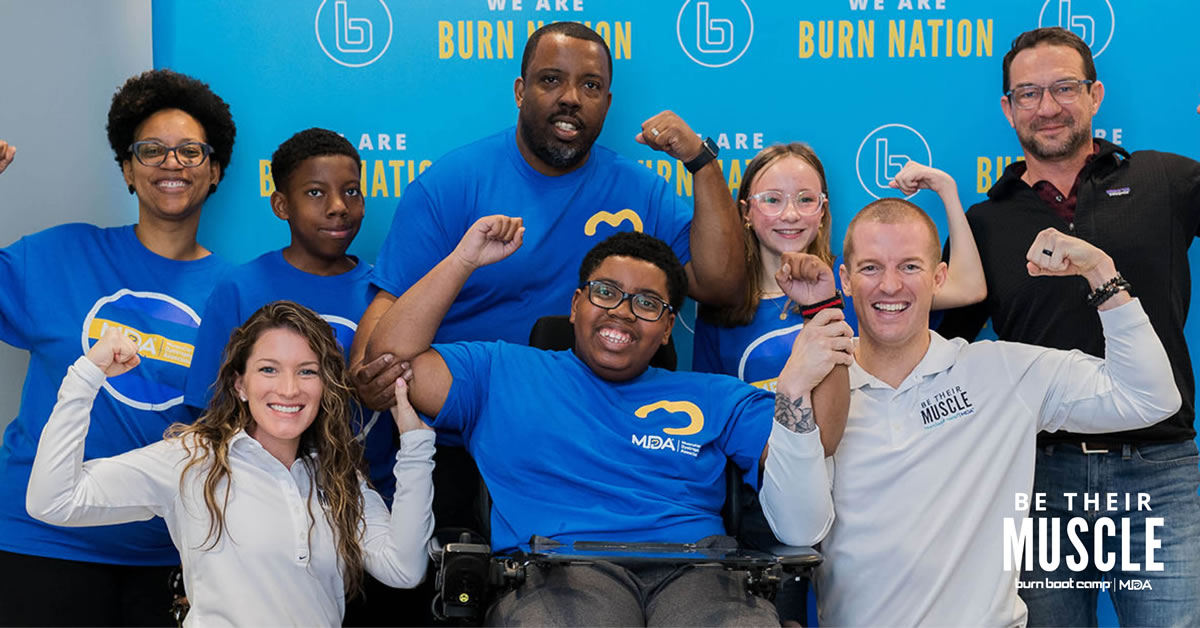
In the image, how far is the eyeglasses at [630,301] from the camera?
276 centimetres

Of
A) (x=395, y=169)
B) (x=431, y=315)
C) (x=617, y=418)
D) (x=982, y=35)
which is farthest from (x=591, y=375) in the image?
(x=982, y=35)


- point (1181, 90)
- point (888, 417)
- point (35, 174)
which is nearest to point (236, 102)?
point (35, 174)

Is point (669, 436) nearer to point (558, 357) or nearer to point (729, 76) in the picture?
point (558, 357)

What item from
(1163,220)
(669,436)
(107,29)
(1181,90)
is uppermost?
(107,29)

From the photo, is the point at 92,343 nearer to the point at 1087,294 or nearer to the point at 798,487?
the point at 798,487

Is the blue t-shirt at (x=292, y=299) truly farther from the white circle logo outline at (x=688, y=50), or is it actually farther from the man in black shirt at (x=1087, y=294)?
the man in black shirt at (x=1087, y=294)

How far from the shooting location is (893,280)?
266 cm

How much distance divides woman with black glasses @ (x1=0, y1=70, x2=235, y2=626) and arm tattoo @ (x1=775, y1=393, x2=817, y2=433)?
1.82 meters

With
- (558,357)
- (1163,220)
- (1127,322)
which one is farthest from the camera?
(1163,220)

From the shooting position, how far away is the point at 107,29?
147 inches

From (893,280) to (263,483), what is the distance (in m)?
1.66

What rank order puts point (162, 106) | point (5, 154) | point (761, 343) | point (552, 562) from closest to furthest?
point (552, 562) < point (5, 154) < point (761, 343) < point (162, 106)

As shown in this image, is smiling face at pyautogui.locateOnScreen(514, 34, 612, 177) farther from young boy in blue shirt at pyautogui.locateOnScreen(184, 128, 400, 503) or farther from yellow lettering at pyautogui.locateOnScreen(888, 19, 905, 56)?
yellow lettering at pyautogui.locateOnScreen(888, 19, 905, 56)

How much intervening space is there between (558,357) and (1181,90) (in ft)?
8.15
